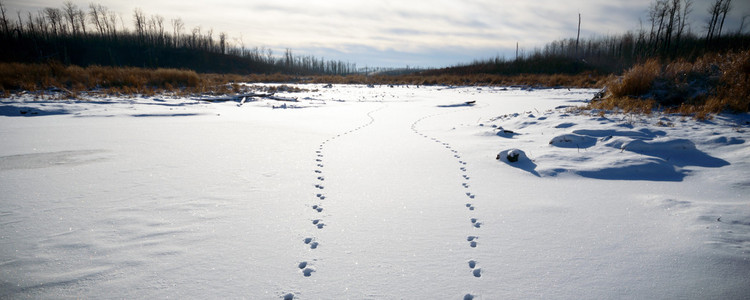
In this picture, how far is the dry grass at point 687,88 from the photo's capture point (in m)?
5.35

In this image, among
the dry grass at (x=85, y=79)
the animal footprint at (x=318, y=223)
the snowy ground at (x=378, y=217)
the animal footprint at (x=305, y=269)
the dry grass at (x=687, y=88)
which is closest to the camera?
the snowy ground at (x=378, y=217)

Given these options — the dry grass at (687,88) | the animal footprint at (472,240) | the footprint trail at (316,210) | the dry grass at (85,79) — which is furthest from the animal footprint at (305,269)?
the dry grass at (85,79)

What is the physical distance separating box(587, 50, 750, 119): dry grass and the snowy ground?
679 mm

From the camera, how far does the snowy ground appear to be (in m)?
1.61

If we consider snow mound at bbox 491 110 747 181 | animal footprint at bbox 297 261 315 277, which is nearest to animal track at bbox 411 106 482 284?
snow mound at bbox 491 110 747 181

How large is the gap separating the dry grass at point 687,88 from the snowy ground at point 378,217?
0.68 m

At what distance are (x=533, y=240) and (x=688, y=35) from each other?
60181 millimetres

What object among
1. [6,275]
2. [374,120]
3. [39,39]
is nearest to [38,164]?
[6,275]

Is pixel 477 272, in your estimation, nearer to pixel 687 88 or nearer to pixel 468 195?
pixel 468 195

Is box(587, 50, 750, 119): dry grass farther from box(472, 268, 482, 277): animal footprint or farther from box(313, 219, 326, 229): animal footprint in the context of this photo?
box(313, 219, 326, 229): animal footprint

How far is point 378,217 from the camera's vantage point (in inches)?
95.9

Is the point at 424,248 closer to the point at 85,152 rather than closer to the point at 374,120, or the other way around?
the point at 85,152

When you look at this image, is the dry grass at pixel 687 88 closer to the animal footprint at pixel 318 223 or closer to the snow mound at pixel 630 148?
the snow mound at pixel 630 148

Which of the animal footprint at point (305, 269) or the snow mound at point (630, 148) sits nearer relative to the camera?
the animal footprint at point (305, 269)
